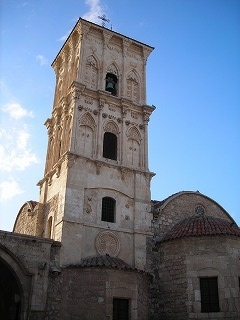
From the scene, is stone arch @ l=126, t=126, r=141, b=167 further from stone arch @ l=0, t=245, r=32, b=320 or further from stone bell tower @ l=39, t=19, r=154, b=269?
stone arch @ l=0, t=245, r=32, b=320

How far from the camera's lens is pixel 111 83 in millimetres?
22219

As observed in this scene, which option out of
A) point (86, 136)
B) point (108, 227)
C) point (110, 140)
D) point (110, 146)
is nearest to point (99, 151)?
point (86, 136)

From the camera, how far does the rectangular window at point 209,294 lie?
52.2 feet

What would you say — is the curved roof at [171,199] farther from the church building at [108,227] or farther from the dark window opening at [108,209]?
the dark window opening at [108,209]

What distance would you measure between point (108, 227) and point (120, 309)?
12.0 feet

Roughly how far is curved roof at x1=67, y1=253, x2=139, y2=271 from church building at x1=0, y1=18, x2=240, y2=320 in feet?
0.15

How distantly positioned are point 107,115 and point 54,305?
976 cm

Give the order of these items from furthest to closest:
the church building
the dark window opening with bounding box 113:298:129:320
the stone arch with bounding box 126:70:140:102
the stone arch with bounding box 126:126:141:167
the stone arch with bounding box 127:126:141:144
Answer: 1. the stone arch with bounding box 126:70:140:102
2. the stone arch with bounding box 127:126:141:144
3. the stone arch with bounding box 126:126:141:167
4. the dark window opening with bounding box 113:298:129:320
5. the church building

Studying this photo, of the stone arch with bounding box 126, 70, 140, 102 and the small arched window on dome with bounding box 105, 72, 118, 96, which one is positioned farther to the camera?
the stone arch with bounding box 126, 70, 140, 102

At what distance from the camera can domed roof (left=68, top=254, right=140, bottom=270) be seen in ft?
51.6

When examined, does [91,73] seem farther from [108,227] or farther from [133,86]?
[108,227]

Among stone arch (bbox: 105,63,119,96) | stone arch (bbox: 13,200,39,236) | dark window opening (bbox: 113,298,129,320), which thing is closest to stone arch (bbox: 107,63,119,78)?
stone arch (bbox: 105,63,119,96)

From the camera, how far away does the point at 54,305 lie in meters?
15.2

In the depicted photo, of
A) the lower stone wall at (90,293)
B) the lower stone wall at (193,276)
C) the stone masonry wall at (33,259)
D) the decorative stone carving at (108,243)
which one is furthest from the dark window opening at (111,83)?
the lower stone wall at (90,293)
